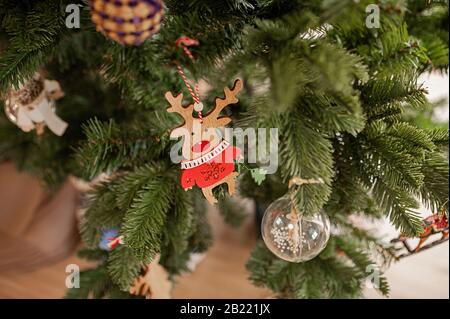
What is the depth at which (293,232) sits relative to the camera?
1.73 feet

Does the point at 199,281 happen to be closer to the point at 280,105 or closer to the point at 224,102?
the point at 224,102

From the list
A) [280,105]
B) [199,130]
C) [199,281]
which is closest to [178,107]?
[199,130]

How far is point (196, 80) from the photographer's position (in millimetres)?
574

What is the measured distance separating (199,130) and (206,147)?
0.07 feet

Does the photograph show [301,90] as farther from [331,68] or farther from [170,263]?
[170,263]

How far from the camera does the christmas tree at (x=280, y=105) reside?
16.5 inches

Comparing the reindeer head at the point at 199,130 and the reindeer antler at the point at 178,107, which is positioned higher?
the reindeer antler at the point at 178,107

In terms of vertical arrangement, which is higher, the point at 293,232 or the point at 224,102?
the point at 224,102

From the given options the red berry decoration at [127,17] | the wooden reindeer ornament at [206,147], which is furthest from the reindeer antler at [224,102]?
the red berry decoration at [127,17]

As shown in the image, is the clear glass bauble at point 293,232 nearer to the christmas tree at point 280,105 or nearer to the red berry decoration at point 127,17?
the christmas tree at point 280,105

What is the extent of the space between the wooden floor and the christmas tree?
7.8 inches

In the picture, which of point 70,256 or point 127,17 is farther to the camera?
point 70,256
